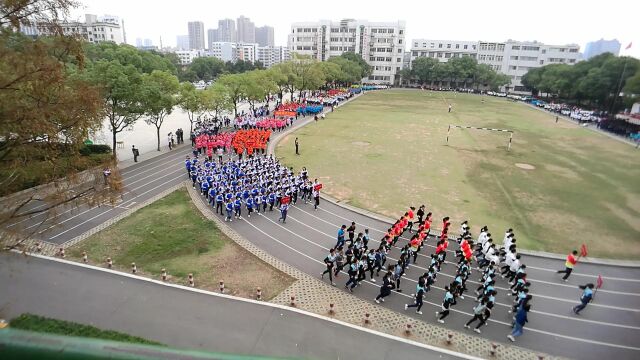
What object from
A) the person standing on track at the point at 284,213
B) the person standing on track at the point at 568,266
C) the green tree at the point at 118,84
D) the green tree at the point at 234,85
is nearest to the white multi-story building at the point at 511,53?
the green tree at the point at 234,85

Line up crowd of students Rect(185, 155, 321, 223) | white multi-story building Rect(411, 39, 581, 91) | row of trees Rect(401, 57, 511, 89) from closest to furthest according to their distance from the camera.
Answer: crowd of students Rect(185, 155, 321, 223)
row of trees Rect(401, 57, 511, 89)
white multi-story building Rect(411, 39, 581, 91)

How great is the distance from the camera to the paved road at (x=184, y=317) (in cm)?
996

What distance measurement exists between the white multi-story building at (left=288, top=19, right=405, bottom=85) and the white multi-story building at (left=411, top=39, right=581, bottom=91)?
12830 mm

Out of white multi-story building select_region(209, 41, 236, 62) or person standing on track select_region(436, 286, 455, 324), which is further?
white multi-story building select_region(209, 41, 236, 62)

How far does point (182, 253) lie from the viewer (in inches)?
571

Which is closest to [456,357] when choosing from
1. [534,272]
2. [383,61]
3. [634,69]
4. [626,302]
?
[534,272]

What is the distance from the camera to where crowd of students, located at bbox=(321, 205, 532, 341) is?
1113 cm

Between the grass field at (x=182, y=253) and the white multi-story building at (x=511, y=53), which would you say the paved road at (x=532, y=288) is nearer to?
the grass field at (x=182, y=253)

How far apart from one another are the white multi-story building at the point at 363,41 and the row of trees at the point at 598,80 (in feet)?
131

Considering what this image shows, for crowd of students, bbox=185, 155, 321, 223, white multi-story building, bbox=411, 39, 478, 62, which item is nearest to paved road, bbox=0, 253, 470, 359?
crowd of students, bbox=185, 155, 321, 223

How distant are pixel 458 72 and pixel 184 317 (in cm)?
9384

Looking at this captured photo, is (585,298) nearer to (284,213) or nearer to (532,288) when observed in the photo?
(532,288)

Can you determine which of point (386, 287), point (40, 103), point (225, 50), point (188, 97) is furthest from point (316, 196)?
point (225, 50)

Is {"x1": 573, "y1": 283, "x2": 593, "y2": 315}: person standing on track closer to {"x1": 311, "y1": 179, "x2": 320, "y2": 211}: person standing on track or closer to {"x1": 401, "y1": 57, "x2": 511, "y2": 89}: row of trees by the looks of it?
{"x1": 311, "y1": 179, "x2": 320, "y2": 211}: person standing on track
